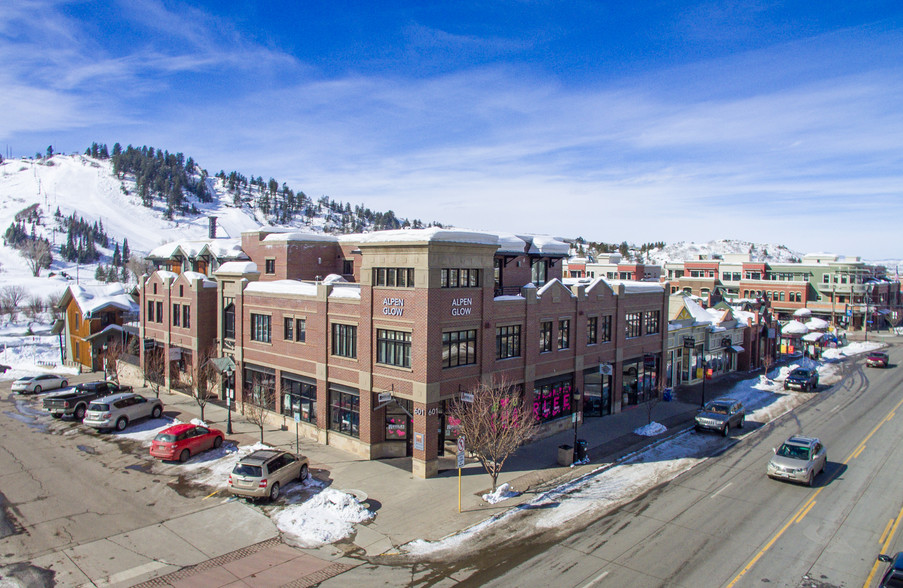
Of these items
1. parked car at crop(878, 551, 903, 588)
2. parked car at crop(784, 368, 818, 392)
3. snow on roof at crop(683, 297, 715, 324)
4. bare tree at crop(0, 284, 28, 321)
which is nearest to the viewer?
parked car at crop(878, 551, 903, 588)

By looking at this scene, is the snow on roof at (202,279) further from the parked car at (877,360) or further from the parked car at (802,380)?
the parked car at (877,360)

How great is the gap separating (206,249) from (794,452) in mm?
44711

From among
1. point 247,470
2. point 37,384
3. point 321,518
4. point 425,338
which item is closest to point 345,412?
point 425,338

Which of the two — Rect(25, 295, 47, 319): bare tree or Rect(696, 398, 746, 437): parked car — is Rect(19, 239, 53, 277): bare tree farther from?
Rect(696, 398, 746, 437): parked car

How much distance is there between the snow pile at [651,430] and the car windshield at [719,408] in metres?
2.82

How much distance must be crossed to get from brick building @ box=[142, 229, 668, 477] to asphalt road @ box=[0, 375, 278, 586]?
6476 mm

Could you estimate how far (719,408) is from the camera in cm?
3188

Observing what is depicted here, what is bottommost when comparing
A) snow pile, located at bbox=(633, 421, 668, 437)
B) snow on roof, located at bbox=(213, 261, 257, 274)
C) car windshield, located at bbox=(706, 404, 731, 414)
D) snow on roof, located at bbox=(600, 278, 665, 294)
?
snow pile, located at bbox=(633, 421, 668, 437)

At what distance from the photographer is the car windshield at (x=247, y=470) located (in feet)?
68.8

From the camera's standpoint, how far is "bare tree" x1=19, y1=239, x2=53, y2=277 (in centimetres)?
17750

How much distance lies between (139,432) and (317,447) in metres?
10.9

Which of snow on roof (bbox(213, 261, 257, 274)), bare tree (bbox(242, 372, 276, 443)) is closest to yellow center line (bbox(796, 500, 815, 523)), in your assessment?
bare tree (bbox(242, 372, 276, 443))

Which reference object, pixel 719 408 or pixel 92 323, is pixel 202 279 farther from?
pixel 719 408

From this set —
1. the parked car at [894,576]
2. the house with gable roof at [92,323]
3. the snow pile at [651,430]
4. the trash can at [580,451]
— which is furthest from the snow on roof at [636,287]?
the house with gable roof at [92,323]
